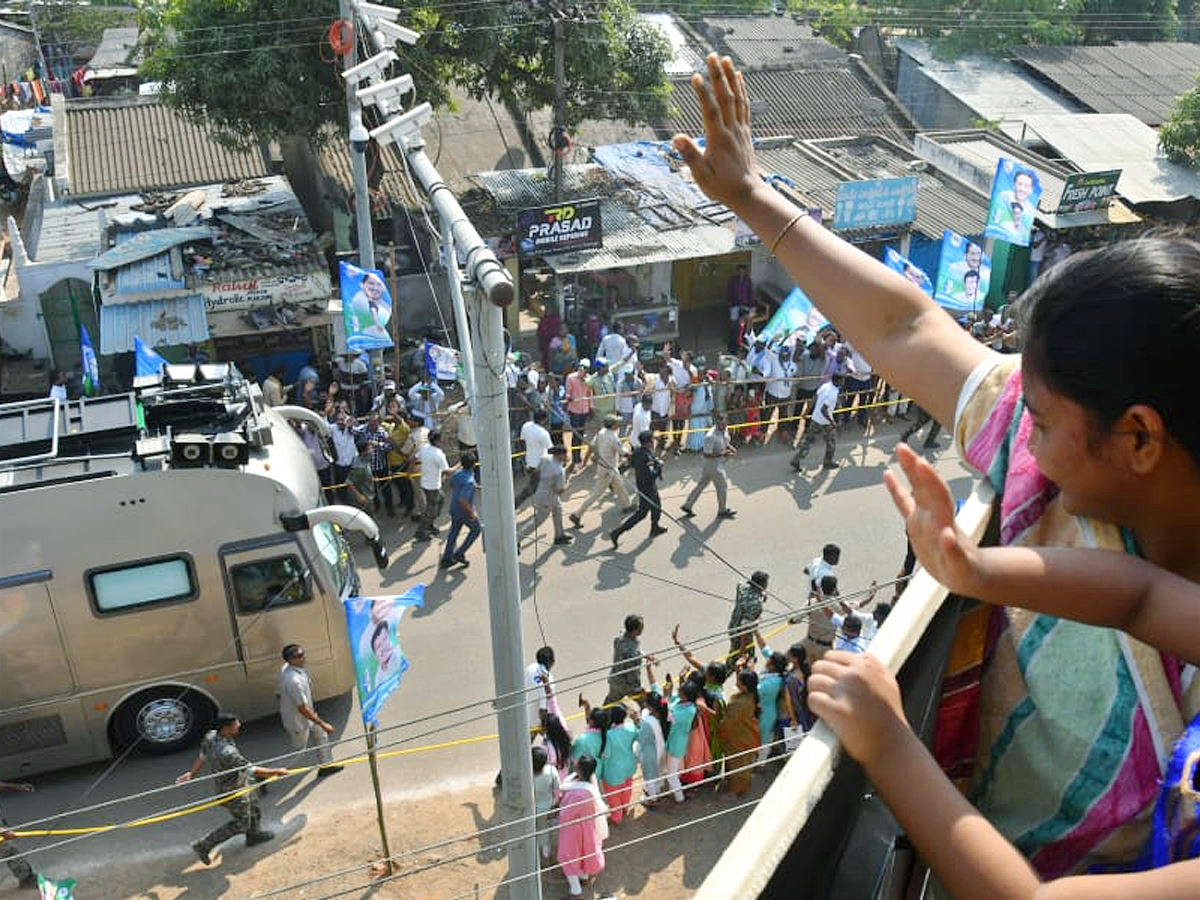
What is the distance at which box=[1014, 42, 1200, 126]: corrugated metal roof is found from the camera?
27.7 metres

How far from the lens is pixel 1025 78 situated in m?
28.7

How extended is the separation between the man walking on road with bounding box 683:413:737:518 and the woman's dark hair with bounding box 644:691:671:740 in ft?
16.0

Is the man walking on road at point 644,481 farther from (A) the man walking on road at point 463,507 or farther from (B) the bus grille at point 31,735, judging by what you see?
(B) the bus grille at point 31,735

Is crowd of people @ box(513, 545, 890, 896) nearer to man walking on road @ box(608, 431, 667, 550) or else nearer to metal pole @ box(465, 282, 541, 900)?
metal pole @ box(465, 282, 541, 900)

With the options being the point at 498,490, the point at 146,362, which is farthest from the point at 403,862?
the point at 146,362

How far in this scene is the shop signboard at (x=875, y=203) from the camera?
18.9m

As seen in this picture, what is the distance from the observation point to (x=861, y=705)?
1.42m

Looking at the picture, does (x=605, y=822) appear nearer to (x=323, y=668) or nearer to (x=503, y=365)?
(x=323, y=668)

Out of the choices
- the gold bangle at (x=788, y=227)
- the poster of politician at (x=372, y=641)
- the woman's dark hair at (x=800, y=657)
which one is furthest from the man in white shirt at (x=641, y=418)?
the gold bangle at (x=788, y=227)

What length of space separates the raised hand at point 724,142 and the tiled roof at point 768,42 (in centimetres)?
2719

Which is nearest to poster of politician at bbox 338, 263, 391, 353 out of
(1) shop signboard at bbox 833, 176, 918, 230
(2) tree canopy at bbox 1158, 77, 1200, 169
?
(1) shop signboard at bbox 833, 176, 918, 230

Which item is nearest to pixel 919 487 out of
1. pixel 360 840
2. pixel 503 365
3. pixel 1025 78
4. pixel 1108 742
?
pixel 1108 742

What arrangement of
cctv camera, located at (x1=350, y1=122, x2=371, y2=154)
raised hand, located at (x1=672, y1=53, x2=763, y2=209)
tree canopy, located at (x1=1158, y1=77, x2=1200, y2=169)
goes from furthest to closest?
tree canopy, located at (x1=1158, y1=77, x2=1200, y2=169) < cctv camera, located at (x1=350, y1=122, x2=371, y2=154) < raised hand, located at (x1=672, y1=53, x2=763, y2=209)

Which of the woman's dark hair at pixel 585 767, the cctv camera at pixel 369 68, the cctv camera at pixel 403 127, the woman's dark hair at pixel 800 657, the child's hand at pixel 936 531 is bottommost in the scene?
the woman's dark hair at pixel 800 657
